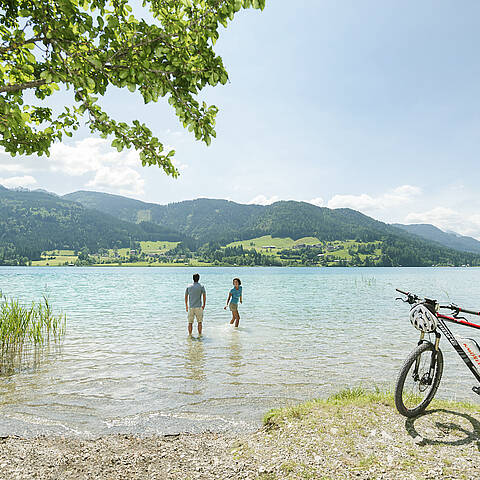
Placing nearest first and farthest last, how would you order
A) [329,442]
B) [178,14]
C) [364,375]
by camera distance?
[178,14], [329,442], [364,375]

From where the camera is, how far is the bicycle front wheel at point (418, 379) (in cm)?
616

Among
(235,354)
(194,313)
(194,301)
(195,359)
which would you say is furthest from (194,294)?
(195,359)

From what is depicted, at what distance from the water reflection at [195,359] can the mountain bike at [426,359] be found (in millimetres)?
6128

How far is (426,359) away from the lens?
256 inches

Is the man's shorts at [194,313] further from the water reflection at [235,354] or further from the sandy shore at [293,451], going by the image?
the sandy shore at [293,451]

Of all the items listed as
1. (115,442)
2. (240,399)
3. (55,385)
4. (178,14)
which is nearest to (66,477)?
(115,442)

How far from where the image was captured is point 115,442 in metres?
6.01

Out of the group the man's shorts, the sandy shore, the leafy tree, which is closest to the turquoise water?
the man's shorts

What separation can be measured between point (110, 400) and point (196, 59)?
8.14 meters

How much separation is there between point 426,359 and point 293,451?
10.5 ft

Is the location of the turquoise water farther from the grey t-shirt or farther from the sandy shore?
the grey t-shirt

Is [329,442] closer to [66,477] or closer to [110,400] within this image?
[66,477]

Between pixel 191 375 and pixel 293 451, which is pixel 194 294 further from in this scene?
pixel 293 451

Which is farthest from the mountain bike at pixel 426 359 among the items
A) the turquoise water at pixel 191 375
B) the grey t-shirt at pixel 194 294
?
the grey t-shirt at pixel 194 294
